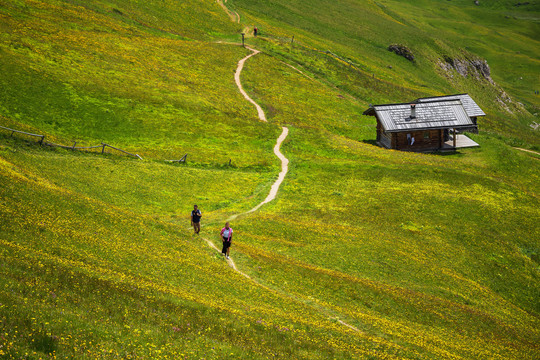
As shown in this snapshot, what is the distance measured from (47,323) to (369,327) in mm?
18564

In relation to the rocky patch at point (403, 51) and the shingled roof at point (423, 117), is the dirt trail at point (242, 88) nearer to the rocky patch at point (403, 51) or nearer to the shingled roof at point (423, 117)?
the shingled roof at point (423, 117)

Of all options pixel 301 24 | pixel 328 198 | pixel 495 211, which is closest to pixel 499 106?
pixel 301 24

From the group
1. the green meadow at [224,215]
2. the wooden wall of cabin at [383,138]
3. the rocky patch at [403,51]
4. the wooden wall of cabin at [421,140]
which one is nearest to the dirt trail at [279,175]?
the green meadow at [224,215]

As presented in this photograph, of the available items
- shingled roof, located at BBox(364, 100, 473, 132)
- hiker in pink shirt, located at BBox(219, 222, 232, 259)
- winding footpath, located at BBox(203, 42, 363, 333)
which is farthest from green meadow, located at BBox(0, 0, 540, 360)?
shingled roof, located at BBox(364, 100, 473, 132)

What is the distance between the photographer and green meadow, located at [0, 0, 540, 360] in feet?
62.5

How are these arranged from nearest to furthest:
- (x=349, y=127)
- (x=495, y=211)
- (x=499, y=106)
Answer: (x=495, y=211), (x=349, y=127), (x=499, y=106)

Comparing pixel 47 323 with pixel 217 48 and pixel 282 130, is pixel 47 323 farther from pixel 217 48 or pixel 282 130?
pixel 217 48

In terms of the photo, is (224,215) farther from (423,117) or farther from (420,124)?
(423,117)

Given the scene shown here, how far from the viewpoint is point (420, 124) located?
75.6m

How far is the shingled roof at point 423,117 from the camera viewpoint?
75.4m

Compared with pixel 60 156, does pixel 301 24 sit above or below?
above

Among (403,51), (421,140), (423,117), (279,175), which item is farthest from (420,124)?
(403,51)

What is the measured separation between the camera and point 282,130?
255ft

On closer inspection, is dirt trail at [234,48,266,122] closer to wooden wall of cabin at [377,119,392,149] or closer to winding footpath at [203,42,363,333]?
winding footpath at [203,42,363,333]
